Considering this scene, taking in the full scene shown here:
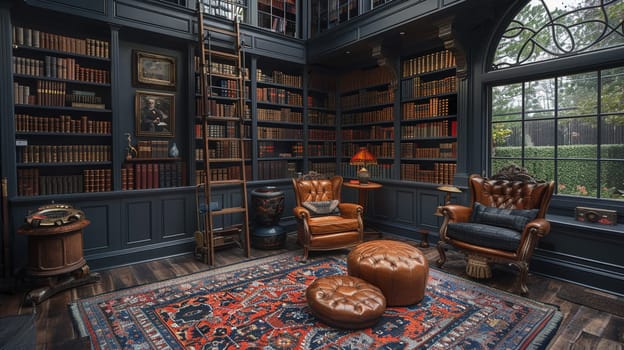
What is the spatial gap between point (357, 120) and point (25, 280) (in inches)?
194

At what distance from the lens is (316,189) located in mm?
4844

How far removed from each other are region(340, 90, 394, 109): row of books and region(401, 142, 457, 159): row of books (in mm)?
801

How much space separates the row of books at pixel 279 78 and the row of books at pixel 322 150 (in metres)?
1.08

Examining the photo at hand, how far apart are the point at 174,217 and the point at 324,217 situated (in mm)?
1997

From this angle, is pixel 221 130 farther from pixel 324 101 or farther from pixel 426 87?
pixel 426 87

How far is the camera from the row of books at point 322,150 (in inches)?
238

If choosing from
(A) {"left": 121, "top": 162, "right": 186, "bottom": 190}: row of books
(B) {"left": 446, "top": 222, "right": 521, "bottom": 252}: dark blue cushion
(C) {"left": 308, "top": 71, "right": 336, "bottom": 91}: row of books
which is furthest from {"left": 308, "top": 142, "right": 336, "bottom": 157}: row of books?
(B) {"left": 446, "top": 222, "right": 521, "bottom": 252}: dark blue cushion

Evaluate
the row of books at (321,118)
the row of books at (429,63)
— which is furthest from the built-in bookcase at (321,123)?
the row of books at (429,63)

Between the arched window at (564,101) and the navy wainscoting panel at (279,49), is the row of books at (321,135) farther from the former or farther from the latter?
the arched window at (564,101)

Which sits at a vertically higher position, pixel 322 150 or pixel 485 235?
pixel 322 150

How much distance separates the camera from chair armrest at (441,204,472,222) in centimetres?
387

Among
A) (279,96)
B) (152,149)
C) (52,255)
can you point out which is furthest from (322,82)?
(52,255)

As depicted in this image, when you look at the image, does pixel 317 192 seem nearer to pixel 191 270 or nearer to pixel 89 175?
pixel 191 270

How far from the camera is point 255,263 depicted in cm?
→ 404
